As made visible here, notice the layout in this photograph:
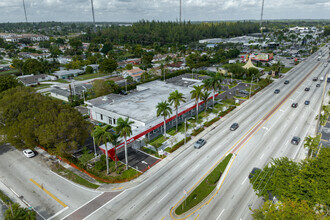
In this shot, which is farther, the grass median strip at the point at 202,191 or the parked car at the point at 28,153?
the parked car at the point at 28,153

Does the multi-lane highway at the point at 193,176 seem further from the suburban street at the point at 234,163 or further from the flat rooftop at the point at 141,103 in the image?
the flat rooftop at the point at 141,103

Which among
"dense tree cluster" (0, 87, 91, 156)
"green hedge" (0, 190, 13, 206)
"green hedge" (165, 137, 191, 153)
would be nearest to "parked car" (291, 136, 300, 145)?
"green hedge" (165, 137, 191, 153)

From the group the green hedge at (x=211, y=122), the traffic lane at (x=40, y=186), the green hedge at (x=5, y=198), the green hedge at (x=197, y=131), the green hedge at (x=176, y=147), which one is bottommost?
the traffic lane at (x=40, y=186)

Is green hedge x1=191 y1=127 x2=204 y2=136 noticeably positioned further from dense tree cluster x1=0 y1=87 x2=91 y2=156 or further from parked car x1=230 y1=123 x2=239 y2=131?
dense tree cluster x1=0 y1=87 x2=91 y2=156

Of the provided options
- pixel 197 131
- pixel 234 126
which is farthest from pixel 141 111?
pixel 234 126

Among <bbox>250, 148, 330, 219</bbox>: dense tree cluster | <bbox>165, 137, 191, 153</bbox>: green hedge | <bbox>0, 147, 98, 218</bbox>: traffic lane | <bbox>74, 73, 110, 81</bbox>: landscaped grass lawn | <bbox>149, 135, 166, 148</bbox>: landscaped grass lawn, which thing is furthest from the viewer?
<bbox>74, 73, 110, 81</bbox>: landscaped grass lawn

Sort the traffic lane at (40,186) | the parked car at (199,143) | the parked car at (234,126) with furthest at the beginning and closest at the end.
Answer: the parked car at (234,126) → the parked car at (199,143) → the traffic lane at (40,186)

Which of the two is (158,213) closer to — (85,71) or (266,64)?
(85,71)

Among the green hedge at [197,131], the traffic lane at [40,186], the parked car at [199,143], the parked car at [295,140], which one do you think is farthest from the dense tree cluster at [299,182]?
the traffic lane at [40,186]

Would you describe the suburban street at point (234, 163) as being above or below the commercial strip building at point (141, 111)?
below
